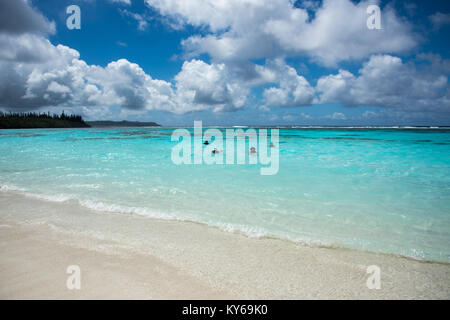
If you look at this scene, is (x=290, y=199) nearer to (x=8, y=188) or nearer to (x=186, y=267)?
(x=186, y=267)

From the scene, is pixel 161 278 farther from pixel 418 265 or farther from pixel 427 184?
pixel 427 184

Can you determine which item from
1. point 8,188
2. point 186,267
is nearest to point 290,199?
point 186,267

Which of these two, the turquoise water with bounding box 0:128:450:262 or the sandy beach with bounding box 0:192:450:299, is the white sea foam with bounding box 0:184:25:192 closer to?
the turquoise water with bounding box 0:128:450:262

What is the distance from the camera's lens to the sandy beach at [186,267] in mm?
2533

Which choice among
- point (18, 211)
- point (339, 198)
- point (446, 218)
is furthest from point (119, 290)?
point (446, 218)

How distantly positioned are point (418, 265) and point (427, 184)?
273 inches

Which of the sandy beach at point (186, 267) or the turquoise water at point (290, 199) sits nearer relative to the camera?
the sandy beach at point (186, 267)

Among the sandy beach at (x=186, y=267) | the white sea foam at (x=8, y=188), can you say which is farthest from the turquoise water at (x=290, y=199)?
the sandy beach at (x=186, y=267)

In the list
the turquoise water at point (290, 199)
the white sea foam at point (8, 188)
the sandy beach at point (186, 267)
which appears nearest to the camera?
the sandy beach at point (186, 267)

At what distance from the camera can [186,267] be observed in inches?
119

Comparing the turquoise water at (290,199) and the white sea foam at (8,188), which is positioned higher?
the white sea foam at (8,188)

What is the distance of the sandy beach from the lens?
253 centimetres


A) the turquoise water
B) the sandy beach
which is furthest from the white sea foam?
the sandy beach

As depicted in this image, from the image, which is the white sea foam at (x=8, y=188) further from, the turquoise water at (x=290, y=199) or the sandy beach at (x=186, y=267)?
the sandy beach at (x=186, y=267)
